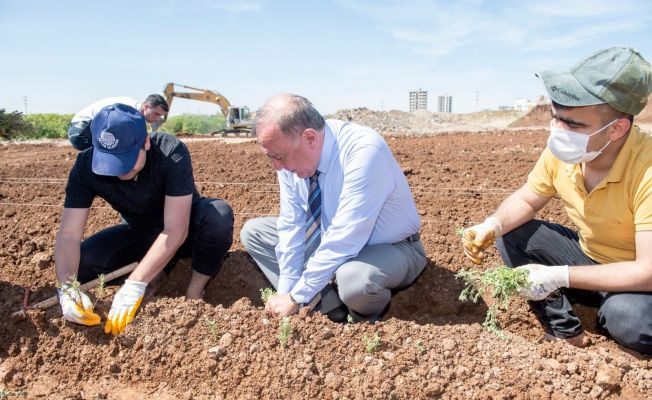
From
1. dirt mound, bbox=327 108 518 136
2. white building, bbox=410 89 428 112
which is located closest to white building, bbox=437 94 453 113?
white building, bbox=410 89 428 112

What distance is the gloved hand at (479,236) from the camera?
2.90m

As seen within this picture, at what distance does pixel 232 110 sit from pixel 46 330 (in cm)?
1682

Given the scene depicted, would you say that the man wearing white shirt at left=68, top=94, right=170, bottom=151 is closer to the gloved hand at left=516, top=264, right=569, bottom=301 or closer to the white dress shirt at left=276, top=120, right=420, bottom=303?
the white dress shirt at left=276, top=120, right=420, bottom=303

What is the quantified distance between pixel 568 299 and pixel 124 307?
251cm

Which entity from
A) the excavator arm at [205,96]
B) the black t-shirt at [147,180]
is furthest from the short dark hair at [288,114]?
the excavator arm at [205,96]

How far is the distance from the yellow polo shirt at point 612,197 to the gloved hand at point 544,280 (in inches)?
13.5

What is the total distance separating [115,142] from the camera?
109 inches

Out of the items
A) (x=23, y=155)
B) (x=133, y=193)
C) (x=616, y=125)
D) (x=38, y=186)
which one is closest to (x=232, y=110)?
(x=23, y=155)

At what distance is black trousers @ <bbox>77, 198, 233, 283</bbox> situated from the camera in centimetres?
337

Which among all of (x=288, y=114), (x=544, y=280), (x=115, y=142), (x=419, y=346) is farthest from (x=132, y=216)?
(x=544, y=280)

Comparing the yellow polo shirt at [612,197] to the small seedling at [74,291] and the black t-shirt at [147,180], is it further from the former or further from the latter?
the small seedling at [74,291]

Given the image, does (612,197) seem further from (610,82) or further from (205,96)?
(205,96)

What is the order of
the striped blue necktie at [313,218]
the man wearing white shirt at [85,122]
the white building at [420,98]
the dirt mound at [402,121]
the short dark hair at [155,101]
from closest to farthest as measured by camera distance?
the striped blue necktie at [313,218] → the man wearing white shirt at [85,122] → the short dark hair at [155,101] → the dirt mound at [402,121] → the white building at [420,98]

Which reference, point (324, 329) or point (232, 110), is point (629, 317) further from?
point (232, 110)
